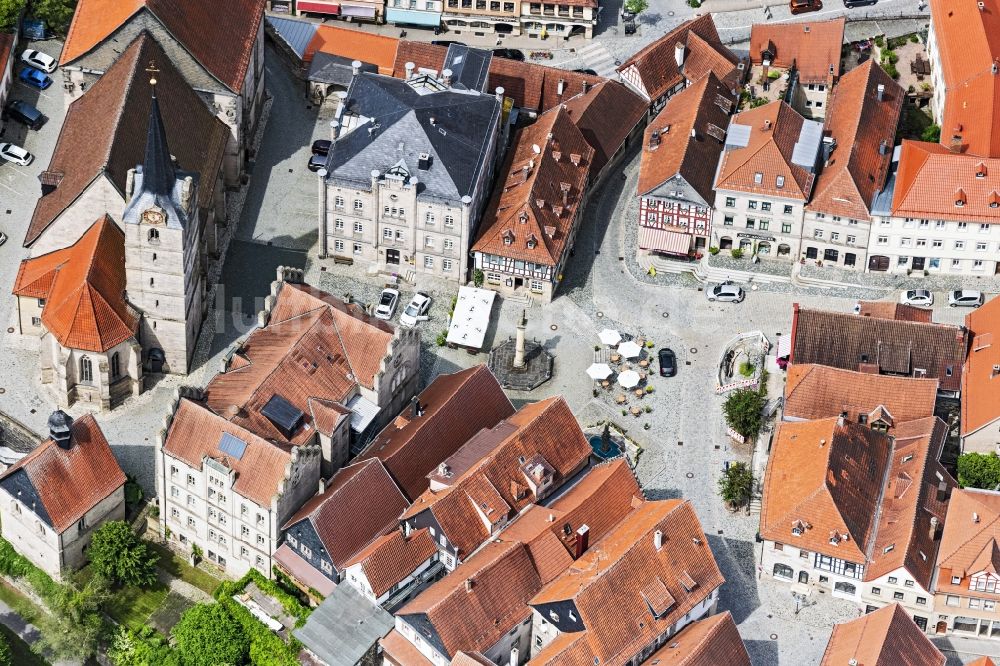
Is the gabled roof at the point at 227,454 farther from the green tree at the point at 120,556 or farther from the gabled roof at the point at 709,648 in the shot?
the gabled roof at the point at 709,648

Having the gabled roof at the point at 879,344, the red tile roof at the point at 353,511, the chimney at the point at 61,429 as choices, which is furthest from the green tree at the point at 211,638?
the gabled roof at the point at 879,344

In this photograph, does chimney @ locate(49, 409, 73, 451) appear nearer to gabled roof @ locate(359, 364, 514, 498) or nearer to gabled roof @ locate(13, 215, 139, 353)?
gabled roof @ locate(13, 215, 139, 353)

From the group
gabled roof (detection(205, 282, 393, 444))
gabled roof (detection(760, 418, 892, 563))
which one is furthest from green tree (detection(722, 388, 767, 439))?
gabled roof (detection(205, 282, 393, 444))

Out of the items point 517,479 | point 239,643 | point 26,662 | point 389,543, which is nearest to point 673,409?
point 517,479

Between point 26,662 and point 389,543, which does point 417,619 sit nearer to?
point 389,543

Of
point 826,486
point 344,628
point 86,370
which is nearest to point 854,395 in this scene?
point 826,486

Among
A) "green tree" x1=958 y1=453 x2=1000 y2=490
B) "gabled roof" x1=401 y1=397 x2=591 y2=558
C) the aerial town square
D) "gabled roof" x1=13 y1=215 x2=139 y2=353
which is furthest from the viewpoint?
"gabled roof" x1=13 y1=215 x2=139 y2=353

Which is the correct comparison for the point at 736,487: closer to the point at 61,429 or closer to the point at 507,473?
the point at 507,473
